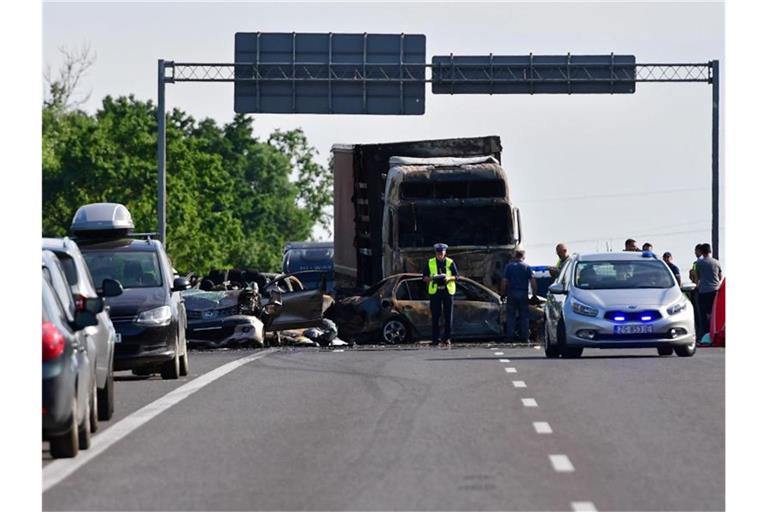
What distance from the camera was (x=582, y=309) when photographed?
2888 centimetres

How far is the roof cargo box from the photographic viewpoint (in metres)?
26.3

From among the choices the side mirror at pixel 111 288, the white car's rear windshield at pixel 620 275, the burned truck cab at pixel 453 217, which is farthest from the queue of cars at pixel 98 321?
the burned truck cab at pixel 453 217

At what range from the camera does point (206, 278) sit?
3950 cm

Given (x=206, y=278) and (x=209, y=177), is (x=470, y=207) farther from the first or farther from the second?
(x=209, y=177)

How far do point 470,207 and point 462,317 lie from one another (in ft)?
6.40

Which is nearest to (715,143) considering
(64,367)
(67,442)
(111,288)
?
(111,288)

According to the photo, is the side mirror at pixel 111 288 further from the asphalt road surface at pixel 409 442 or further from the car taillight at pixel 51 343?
the car taillight at pixel 51 343

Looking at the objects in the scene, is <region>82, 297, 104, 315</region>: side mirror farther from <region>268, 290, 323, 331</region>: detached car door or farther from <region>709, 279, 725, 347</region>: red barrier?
<region>268, 290, 323, 331</region>: detached car door

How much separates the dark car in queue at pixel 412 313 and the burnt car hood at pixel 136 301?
39.4ft

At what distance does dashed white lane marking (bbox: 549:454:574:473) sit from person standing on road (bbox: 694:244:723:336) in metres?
20.8

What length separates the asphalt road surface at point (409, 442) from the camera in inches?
486

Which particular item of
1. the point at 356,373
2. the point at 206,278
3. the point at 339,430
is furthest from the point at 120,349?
the point at 206,278

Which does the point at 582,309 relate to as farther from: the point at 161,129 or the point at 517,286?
the point at 161,129

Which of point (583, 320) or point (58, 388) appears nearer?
point (58, 388)
